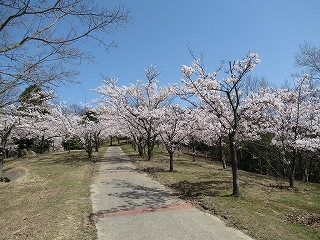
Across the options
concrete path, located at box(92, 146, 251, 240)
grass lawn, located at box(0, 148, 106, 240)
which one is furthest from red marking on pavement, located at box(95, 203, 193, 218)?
grass lawn, located at box(0, 148, 106, 240)

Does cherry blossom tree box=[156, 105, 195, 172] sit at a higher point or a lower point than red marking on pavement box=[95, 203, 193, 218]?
higher

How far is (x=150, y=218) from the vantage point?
566 cm

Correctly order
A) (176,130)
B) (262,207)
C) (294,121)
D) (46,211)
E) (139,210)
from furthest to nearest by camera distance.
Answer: (176,130) < (294,121) < (262,207) < (139,210) < (46,211)

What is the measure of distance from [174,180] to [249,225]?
5627 mm

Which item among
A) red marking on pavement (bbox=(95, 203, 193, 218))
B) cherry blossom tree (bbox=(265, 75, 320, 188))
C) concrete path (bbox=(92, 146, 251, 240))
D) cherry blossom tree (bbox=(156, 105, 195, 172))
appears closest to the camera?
concrete path (bbox=(92, 146, 251, 240))

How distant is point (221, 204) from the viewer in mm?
6660

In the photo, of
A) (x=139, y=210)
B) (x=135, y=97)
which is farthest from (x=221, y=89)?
(x=135, y=97)

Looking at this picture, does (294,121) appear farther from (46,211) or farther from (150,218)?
(46,211)

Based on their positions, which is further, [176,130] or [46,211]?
[176,130]

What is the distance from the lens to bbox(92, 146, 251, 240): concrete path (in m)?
4.71

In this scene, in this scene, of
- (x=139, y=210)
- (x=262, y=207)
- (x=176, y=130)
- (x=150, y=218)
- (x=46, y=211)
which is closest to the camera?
(x=150, y=218)

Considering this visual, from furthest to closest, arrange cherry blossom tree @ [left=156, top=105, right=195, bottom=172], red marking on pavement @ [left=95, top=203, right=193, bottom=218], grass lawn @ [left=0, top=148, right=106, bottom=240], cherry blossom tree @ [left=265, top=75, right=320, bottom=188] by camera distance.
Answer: cherry blossom tree @ [left=156, top=105, right=195, bottom=172], cherry blossom tree @ [left=265, top=75, right=320, bottom=188], red marking on pavement @ [left=95, top=203, right=193, bottom=218], grass lawn @ [left=0, top=148, right=106, bottom=240]

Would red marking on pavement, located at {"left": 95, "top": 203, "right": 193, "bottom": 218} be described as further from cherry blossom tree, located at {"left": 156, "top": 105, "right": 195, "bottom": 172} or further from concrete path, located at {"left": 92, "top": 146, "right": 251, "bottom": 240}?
cherry blossom tree, located at {"left": 156, "top": 105, "right": 195, "bottom": 172}

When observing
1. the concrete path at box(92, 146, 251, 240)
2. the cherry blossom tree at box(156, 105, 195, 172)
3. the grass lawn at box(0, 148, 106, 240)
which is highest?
the cherry blossom tree at box(156, 105, 195, 172)
